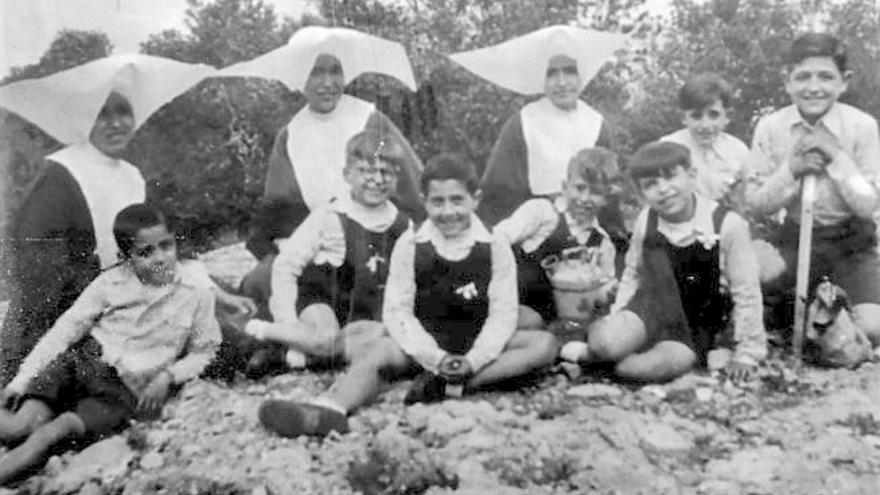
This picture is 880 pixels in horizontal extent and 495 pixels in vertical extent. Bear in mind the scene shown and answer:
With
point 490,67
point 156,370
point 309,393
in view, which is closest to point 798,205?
point 490,67

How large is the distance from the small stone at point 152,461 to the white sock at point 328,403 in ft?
1.43

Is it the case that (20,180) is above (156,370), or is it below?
above

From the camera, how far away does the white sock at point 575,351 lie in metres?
3.02

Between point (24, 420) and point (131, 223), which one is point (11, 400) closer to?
point (24, 420)

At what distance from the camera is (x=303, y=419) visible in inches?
108

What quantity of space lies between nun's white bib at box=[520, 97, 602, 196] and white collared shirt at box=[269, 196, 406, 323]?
1.68ft

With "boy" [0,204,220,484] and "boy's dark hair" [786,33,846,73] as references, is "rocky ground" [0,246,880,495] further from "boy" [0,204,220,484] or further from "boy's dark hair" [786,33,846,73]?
"boy's dark hair" [786,33,846,73]

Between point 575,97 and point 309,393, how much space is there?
1.23 metres

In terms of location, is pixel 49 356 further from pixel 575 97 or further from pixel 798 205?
pixel 798 205

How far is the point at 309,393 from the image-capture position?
291 centimetres

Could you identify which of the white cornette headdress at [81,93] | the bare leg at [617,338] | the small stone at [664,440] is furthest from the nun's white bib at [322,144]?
the small stone at [664,440]

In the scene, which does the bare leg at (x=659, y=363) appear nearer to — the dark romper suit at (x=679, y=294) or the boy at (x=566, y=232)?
the dark romper suit at (x=679, y=294)

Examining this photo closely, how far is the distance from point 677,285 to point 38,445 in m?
1.81

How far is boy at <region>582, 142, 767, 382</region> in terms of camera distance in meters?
2.96
